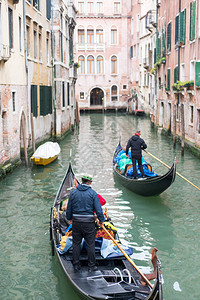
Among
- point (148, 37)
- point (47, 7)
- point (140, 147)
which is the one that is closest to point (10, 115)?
point (140, 147)

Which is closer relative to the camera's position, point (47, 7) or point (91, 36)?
point (47, 7)

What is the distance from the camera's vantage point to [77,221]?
4.89 metres

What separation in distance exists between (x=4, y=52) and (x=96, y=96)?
94.8 feet

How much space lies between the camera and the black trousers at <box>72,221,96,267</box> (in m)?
4.90

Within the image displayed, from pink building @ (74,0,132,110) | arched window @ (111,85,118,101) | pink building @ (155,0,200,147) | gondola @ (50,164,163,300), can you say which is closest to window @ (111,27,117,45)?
Answer: pink building @ (74,0,132,110)

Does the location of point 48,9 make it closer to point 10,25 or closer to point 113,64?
point 10,25

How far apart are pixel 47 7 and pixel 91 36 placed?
21259 mm

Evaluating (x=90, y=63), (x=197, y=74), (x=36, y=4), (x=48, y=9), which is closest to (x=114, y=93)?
(x=90, y=63)

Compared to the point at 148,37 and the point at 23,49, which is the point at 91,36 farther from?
the point at 23,49

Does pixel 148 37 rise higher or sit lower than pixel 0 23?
higher

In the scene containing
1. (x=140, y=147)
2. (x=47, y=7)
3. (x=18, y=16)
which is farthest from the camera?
(x=47, y=7)

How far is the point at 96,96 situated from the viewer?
39031 millimetres

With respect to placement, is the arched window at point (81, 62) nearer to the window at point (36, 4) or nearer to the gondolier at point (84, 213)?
the window at point (36, 4)

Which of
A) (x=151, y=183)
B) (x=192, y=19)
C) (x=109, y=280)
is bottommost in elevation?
(x=109, y=280)
